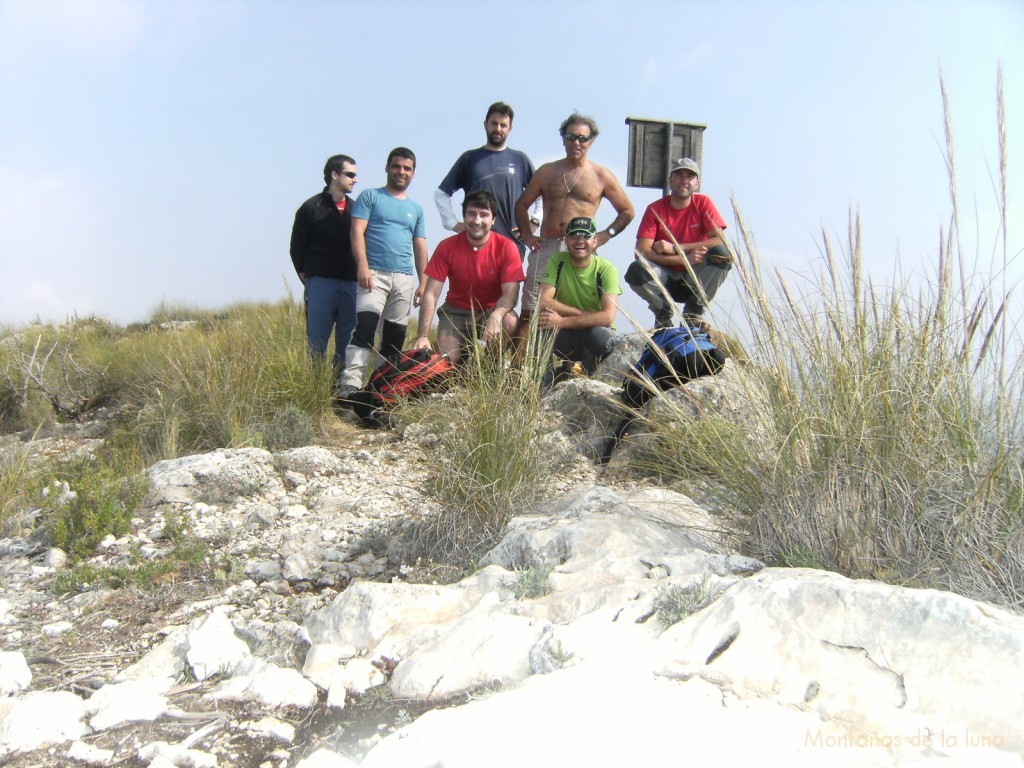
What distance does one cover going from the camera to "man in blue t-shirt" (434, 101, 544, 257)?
5449mm

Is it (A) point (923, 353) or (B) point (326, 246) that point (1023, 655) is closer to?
(A) point (923, 353)

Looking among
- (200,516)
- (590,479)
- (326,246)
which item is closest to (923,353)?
(590,479)

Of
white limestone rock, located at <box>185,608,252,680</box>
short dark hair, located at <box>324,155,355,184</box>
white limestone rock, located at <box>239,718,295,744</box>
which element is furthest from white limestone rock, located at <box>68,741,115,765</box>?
short dark hair, located at <box>324,155,355,184</box>

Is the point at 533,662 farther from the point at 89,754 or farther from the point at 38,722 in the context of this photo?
the point at 38,722

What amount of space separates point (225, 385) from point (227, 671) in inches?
120

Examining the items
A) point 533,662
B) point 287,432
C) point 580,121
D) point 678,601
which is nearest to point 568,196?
point 580,121

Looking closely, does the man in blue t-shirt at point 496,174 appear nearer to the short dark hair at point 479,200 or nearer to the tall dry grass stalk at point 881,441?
the short dark hair at point 479,200

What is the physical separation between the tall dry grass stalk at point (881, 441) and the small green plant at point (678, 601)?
14.3 inches

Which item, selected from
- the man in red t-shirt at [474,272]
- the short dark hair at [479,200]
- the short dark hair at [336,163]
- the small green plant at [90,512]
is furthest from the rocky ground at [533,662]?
the short dark hair at [336,163]

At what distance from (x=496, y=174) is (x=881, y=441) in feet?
12.4

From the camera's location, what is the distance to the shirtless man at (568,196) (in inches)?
206

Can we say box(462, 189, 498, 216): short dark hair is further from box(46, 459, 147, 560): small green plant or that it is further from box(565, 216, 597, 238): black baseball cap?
box(46, 459, 147, 560): small green plant

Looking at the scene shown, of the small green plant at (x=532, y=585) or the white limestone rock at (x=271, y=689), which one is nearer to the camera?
the white limestone rock at (x=271, y=689)

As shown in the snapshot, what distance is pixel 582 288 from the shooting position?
5.02 meters
